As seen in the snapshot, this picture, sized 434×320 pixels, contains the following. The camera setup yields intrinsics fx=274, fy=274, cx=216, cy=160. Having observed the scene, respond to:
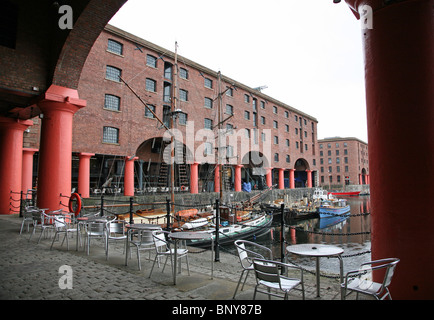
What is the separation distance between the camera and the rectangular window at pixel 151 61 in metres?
23.2

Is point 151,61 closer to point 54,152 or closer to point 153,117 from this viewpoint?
point 153,117

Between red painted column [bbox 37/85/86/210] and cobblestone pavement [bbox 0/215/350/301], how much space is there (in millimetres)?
2581

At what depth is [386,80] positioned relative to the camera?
3.27 m

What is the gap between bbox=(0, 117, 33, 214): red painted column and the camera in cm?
1247

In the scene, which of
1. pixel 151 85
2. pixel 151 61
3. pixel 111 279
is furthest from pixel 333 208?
pixel 111 279

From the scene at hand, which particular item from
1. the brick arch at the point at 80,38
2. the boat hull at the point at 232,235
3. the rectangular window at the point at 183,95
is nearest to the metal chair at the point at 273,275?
the brick arch at the point at 80,38

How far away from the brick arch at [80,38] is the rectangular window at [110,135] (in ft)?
38.3

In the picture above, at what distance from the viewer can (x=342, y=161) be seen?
233 feet

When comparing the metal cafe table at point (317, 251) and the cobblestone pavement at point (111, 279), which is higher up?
the metal cafe table at point (317, 251)

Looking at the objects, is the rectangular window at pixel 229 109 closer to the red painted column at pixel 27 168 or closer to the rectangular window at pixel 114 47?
the rectangular window at pixel 114 47

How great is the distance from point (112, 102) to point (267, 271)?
20.6 metres

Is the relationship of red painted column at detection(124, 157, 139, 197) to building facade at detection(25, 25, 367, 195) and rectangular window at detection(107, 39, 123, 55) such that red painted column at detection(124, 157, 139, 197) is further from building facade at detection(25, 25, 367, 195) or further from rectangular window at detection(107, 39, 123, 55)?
rectangular window at detection(107, 39, 123, 55)
